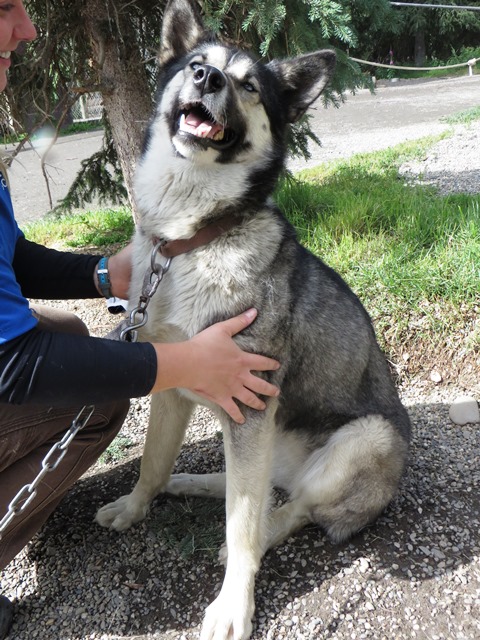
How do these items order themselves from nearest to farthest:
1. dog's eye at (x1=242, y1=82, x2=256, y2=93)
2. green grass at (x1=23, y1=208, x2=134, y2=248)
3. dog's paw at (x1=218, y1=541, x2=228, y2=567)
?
dog's paw at (x1=218, y1=541, x2=228, y2=567)
dog's eye at (x1=242, y1=82, x2=256, y2=93)
green grass at (x1=23, y1=208, x2=134, y2=248)

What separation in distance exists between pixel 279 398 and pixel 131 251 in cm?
87

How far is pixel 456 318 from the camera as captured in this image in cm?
310

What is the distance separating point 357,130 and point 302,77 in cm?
964

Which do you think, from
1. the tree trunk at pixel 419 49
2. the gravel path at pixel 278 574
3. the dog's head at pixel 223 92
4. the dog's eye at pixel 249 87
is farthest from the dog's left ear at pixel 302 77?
the tree trunk at pixel 419 49

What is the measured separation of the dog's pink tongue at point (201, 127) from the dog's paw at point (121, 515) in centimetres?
148

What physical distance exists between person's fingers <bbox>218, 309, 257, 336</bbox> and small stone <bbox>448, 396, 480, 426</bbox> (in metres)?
1.52

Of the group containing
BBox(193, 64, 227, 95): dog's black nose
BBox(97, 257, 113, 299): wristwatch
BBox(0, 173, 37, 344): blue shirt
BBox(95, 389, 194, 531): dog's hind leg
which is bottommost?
BBox(95, 389, 194, 531): dog's hind leg

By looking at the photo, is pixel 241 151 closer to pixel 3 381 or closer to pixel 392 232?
pixel 3 381

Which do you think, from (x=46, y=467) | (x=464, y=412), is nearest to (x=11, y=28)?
(x=46, y=467)

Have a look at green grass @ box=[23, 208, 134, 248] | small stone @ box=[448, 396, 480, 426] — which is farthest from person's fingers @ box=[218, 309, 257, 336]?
green grass @ box=[23, 208, 134, 248]

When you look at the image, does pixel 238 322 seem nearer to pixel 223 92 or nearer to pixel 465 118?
pixel 223 92

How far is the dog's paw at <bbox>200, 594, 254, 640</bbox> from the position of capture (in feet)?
5.66

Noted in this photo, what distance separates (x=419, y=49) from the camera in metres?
24.2

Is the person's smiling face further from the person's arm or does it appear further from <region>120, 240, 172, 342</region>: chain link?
the person's arm
